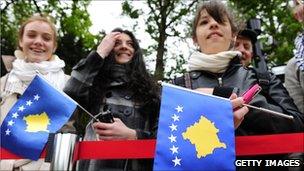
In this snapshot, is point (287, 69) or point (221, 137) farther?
point (287, 69)

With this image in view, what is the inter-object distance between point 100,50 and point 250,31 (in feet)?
4.76

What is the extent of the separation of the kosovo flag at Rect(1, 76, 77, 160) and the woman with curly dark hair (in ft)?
0.96

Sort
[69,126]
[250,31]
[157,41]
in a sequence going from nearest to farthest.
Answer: [69,126] < [250,31] < [157,41]

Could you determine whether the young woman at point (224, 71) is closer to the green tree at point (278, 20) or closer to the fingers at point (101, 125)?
the fingers at point (101, 125)

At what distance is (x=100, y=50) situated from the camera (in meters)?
3.07

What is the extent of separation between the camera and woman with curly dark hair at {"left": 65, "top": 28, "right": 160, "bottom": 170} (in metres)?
2.85

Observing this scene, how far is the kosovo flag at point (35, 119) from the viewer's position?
2.60 meters

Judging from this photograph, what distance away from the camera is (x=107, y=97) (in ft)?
9.92

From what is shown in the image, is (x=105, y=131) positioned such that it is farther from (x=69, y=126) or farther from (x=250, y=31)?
(x=250, y=31)

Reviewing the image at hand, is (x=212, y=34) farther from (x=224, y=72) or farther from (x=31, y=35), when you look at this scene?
(x=31, y=35)

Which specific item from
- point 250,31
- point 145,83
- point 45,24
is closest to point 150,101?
point 145,83

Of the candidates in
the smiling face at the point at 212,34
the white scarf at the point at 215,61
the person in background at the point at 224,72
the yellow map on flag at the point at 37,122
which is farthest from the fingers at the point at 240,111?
the yellow map on flag at the point at 37,122

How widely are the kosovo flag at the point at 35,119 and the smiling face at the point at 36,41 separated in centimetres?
73

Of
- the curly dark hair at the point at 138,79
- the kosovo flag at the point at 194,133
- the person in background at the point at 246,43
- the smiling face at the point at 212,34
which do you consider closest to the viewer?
the kosovo flag at the point at 194,133
